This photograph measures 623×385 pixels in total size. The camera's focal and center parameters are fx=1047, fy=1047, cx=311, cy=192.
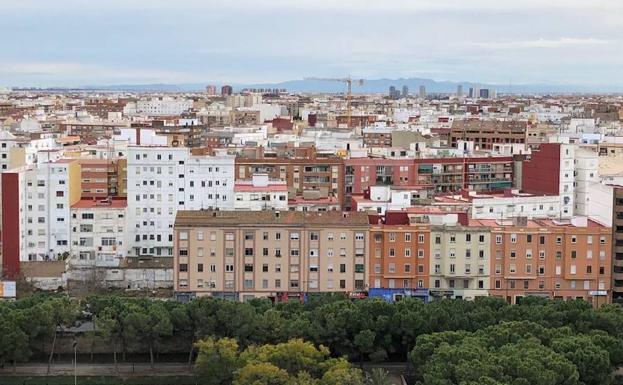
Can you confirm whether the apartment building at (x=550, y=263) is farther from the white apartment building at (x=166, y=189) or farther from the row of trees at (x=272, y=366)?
the white apartment building at (x=166, y=189)

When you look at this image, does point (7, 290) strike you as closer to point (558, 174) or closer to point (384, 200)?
point (384, 200)

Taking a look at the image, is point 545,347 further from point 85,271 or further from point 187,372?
point 85,271

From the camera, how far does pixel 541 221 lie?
5166 centimetres

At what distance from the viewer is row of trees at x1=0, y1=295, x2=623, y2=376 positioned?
3838 cm

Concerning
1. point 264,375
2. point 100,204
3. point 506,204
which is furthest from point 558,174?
point 264,375

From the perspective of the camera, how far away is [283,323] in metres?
38.4

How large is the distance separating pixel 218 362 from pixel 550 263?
1949cm

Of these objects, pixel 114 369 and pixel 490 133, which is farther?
pixel 490 133

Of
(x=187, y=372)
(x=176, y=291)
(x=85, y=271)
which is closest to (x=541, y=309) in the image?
(x=187, y=372)

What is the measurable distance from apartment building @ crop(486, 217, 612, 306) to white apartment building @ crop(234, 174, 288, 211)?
12.5 m

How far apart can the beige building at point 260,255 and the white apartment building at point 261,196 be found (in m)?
7.05

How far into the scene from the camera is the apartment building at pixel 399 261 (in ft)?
158

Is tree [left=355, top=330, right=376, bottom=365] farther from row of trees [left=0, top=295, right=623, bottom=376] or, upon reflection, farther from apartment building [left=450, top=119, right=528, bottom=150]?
apartment building [left=450, top=119, right=528, bottom=150]

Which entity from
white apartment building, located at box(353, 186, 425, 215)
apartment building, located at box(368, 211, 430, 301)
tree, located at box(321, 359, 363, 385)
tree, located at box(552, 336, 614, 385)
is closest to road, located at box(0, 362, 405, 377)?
tree, located at box(321, 359, 363, 385)
